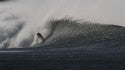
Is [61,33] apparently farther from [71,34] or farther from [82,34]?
[82,34]

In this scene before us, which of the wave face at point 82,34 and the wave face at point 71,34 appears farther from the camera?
the wave face at point 71,34

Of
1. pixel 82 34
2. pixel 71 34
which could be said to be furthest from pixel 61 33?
pixel 82 34

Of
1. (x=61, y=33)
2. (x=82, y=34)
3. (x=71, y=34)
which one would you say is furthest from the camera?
(x=61, y=33)

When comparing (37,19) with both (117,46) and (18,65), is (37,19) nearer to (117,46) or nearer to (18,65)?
(117,46)

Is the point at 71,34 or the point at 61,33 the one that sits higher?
the point at 61,33

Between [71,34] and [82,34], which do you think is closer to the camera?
[82,34]

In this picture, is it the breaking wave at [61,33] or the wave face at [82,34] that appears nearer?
the wave face at [82,34]

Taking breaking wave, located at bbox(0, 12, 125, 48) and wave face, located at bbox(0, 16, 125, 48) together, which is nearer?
wave face, located at bbox(0, 16, 125, 48)

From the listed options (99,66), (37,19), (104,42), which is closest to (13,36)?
(37,19)

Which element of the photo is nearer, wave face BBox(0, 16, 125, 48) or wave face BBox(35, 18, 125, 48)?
wave face BBox(35, 18, 125, 48)

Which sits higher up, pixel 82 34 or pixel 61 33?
pixel 61 33

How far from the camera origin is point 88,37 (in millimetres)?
108188

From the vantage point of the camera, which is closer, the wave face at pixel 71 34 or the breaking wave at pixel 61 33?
the wave face at pixel 71 34

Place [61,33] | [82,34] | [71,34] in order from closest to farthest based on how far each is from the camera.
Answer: [82,34], [71,34], [61,33]
